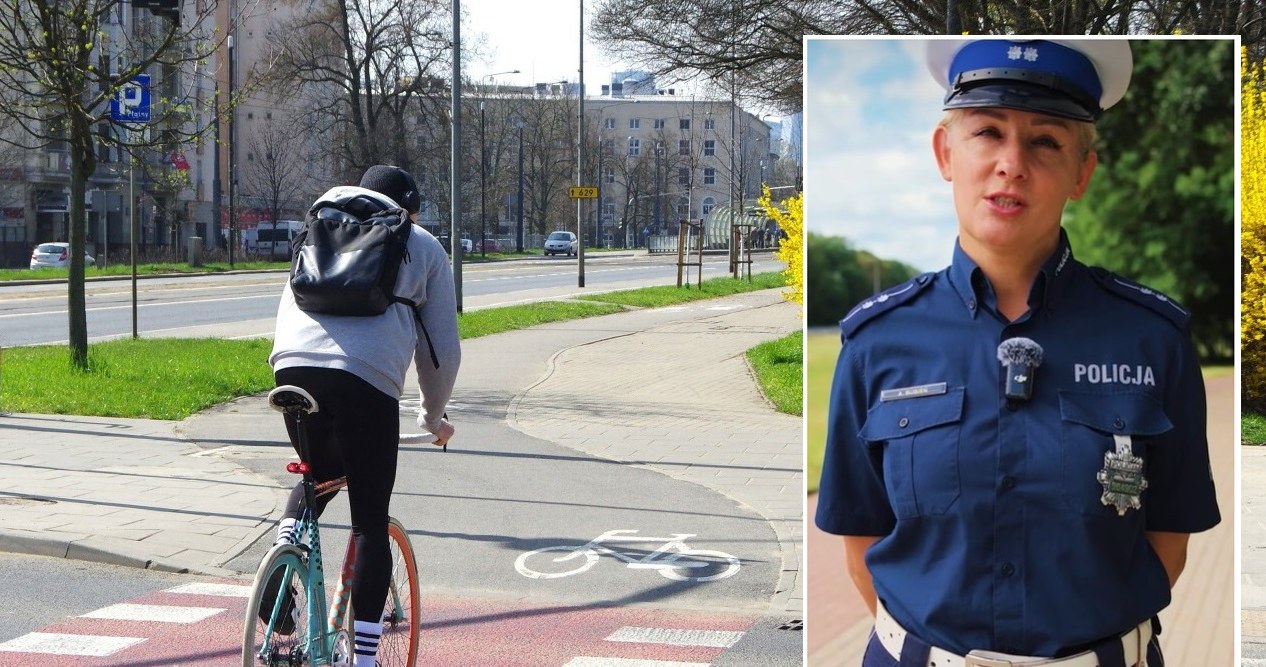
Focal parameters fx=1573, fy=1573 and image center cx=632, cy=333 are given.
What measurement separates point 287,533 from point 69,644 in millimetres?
2247

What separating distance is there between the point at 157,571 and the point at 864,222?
5391 mm

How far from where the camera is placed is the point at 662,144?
114 metres

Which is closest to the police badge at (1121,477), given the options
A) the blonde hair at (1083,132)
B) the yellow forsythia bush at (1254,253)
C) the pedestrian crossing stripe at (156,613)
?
the blonde hair at (1083,132)

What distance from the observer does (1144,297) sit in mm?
2467

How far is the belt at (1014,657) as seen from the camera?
7.82ft

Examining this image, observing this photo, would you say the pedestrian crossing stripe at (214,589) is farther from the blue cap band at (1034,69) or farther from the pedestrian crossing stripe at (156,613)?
the blue cap band at (1034,69)

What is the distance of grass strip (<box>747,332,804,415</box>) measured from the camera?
15000 millimetres

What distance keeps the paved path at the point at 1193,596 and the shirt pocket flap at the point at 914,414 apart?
1.10 feet

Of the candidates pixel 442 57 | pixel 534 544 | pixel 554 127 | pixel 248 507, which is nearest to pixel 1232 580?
pixel 534 544

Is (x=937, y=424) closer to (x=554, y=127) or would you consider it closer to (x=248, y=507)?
(x=248, y=507)

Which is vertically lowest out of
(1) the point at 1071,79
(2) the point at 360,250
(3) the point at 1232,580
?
(3) the point at 1232,580

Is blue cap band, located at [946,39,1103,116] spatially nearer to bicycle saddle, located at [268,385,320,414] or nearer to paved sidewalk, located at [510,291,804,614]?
bicycle saddle, located at [268,385,320,414]

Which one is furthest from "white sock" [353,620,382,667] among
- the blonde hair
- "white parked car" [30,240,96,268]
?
"white parked car" [30,240,96,268]

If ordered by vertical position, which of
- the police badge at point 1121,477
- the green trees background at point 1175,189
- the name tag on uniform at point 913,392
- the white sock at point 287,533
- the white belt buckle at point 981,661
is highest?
the green trees background at point 1175,189
